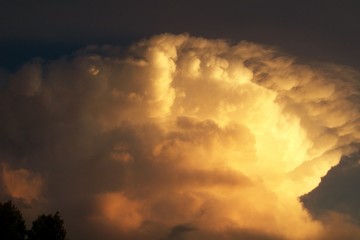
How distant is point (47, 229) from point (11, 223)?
5263 millimetres

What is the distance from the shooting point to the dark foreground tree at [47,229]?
87.4m

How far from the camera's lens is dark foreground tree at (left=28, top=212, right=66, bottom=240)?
87375 millimetres

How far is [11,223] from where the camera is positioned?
86062 millimetres

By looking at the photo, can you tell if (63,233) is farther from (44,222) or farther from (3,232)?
(3,232)

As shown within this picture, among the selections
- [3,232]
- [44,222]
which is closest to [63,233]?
[44,222]

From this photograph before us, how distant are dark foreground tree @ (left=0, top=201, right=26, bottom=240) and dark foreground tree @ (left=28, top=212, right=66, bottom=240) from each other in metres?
1.69

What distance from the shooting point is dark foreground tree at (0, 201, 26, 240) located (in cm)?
8481

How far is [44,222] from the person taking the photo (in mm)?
88500

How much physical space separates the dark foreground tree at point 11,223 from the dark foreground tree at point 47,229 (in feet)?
5.55

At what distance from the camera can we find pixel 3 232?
278ft

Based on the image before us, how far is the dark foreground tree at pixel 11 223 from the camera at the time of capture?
3339 inches

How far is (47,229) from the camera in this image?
8762 cm

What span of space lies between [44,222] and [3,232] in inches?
250
